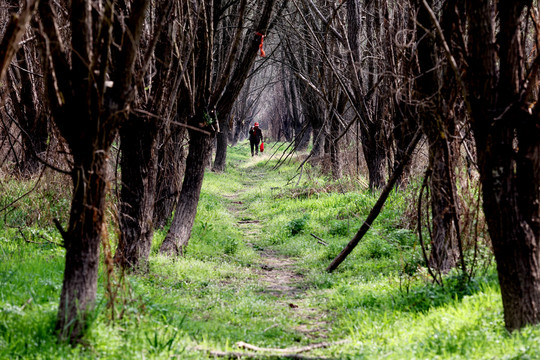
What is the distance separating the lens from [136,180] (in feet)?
20.5

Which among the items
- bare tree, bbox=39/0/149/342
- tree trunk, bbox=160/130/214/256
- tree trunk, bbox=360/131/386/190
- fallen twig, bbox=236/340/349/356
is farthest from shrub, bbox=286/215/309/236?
bare tree, bbox=39/0/149/342

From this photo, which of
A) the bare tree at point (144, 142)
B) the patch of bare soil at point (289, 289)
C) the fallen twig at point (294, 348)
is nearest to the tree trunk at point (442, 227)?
the patch of bare soil at point (289, 289)

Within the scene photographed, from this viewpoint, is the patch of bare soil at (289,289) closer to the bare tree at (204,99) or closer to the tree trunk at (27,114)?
the bare tree at (204,99)

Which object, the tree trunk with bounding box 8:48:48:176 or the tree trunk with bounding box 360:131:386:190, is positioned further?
the tree trunk with bounding box 360:131:386:190

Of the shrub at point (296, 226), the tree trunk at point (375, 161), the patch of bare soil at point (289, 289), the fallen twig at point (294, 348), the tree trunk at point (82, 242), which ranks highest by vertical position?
the tree trunk at point (375, 161)

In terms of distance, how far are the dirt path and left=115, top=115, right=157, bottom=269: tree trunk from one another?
1.83m

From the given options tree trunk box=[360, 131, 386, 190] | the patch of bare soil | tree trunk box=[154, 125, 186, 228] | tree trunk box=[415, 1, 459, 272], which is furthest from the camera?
tree trunk box=[360, 131, 386, 190]

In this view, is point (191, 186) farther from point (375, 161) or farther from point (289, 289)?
point (375, 161)

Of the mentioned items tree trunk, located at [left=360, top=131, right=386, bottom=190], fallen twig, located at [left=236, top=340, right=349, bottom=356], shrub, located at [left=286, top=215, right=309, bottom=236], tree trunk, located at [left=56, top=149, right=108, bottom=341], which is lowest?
fallen twig, located at [left=236, top=340, right=349, bottom=356]

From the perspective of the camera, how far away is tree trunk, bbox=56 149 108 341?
360cm

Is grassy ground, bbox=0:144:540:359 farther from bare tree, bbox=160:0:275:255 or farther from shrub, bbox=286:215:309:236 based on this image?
bare tree, bbox=160:0:275:255

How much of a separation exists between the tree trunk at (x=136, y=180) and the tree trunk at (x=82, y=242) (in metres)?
2.32

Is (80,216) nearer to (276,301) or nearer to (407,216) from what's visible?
(276,301)

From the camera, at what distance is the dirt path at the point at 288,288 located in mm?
5277
